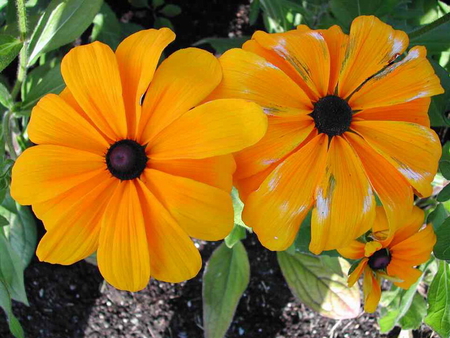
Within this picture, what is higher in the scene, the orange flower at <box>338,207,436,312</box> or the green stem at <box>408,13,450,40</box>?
the green stem at <box>408,13,450,40</box>

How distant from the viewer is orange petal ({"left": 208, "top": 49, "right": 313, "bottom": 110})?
33.5 inches

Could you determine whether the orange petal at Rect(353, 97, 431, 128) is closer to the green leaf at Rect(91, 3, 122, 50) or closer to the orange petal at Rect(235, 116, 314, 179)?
the orange petal at Rect(235, 116, 314, 179)

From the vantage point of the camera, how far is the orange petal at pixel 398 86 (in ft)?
2.84

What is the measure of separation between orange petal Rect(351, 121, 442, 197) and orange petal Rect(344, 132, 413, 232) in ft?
0.07

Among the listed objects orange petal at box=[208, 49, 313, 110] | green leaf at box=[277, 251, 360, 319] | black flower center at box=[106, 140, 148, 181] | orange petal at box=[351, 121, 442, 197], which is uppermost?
green leaf at box=[277, 251, 360, 319]

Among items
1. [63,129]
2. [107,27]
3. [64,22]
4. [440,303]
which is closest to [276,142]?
[63,129]

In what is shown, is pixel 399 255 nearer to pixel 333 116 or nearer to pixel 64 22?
pixel 333 116

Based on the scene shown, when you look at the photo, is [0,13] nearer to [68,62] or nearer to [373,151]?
[68,62]

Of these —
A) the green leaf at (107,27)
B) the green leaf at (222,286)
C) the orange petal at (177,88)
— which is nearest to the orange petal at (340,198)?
the orange petal at (177,88)

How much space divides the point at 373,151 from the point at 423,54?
0.20 meters

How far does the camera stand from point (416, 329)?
1.80 metres

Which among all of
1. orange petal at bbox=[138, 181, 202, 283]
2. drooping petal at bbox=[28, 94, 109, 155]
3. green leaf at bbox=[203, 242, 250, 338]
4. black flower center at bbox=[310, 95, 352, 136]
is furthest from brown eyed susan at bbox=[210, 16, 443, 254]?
green leaf at bbox=[203, 242, 250, 338]

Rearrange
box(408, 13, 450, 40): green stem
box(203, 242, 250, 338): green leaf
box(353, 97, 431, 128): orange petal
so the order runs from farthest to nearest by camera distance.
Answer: box(203, 242, 250, 338): green leaf, box(408, 13, 450, 40): green stem, box(353, 97, 431, 128): orange petal

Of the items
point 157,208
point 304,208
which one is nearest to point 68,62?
point 157,208
